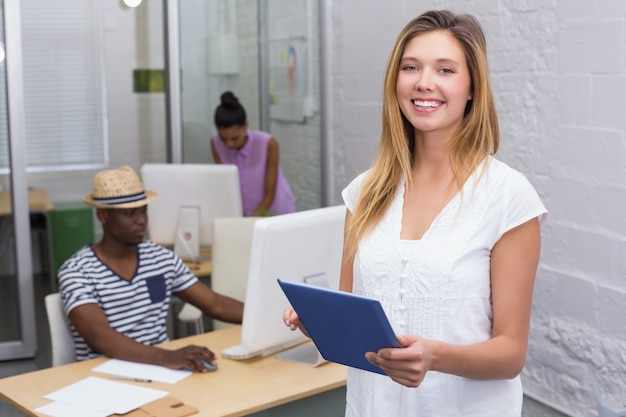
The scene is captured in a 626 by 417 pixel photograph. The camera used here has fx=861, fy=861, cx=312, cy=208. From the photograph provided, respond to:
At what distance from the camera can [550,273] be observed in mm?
3324

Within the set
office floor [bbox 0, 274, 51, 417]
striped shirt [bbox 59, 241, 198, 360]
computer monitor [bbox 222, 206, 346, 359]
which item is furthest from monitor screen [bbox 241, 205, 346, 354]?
office floor [bbox 0, 274, 51, 417]

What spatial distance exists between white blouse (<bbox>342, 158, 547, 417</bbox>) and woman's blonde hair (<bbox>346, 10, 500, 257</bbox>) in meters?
0.03

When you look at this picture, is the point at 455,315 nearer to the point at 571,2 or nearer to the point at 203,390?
the point at 203,390

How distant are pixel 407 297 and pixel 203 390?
0.95 m

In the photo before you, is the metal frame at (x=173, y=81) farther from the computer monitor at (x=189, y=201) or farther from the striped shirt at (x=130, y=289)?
the striped shirt at (x=130, y=289)

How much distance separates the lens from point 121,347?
246 centimetres

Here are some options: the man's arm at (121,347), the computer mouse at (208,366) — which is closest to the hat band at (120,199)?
the man's arm at (121,347)

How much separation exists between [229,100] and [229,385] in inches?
106

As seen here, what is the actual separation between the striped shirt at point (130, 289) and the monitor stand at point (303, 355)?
51 centimetres

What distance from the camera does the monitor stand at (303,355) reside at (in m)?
2.48

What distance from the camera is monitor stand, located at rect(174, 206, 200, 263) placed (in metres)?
3.80

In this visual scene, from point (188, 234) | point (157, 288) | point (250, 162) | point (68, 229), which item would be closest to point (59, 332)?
point (157, 288)

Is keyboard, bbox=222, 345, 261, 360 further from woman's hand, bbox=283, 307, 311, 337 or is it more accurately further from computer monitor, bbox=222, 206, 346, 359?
woman's hand, bbox=283, 307, 311, 337

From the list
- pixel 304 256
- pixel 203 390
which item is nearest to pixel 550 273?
pixel 304 256
